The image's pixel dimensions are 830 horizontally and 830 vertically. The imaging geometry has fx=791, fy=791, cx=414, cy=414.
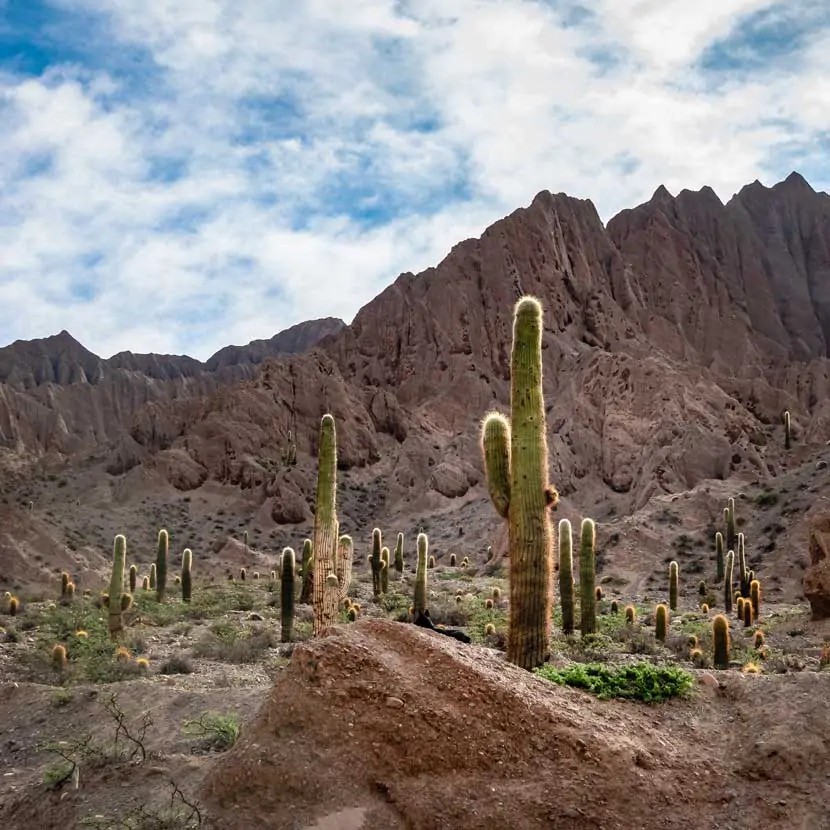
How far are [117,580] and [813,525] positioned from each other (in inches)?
652

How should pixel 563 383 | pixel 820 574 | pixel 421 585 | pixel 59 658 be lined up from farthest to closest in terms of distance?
pixel 563 383 < pixel 421 585 < pixel 820 574 < pixel 59 658

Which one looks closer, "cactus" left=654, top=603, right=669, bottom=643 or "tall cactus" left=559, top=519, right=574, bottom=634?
"cactus" left=654, top=603, right=669, bottom=643

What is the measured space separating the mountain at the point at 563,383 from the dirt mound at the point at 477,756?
87.4 ft

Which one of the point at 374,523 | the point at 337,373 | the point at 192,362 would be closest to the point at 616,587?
the point at 374,523

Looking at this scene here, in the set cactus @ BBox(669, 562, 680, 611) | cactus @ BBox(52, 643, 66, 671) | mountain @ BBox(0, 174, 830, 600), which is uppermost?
mountain @ BBox(0, 174, 830, 600)

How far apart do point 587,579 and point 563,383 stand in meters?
38.0

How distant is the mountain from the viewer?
151ft

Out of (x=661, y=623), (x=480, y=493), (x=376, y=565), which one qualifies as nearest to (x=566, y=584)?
(x=661, y=623)

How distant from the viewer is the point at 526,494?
9.61 metres

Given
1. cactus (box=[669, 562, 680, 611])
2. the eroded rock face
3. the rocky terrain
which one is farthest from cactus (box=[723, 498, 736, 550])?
the eroded rock face

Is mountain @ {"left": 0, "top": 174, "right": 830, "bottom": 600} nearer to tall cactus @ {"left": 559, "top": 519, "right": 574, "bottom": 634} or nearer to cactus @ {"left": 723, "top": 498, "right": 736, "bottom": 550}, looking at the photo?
cactus @ {"left": 723, "top": 498, "right": 736, "bottom": 550}

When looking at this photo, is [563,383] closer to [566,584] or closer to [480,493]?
[480,493]

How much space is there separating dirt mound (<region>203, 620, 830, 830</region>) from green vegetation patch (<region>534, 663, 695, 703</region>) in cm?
29

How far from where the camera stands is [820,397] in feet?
187
